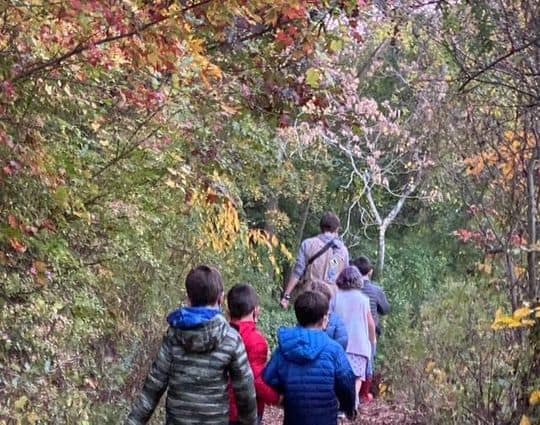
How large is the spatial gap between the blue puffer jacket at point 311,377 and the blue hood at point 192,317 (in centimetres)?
73

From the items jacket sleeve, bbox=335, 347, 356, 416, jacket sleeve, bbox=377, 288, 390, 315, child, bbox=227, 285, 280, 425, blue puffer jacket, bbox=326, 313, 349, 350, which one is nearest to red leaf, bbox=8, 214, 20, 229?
child, bbox=227, 285, 280, 425

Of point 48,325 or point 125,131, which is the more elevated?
point 125,131

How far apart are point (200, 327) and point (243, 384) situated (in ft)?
1.32

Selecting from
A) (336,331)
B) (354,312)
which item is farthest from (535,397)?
(354,312)

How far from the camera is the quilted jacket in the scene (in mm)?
4512

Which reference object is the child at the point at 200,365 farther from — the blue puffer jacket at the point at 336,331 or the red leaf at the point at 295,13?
the blue puffer jacket at the point at 336,331

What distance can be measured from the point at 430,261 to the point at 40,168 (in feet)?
52.0

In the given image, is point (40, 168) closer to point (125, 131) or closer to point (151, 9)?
point (151, 9)

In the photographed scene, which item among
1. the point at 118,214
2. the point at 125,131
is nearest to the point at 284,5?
the point at 125,131

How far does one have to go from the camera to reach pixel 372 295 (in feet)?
35.1

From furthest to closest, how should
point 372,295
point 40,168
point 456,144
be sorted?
point 372,295, point 456,144, point 40,168

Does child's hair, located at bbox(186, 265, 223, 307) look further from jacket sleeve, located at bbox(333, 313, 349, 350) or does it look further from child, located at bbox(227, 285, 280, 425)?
jacket sleeve, located at bbox(333, 313, 349, 350)

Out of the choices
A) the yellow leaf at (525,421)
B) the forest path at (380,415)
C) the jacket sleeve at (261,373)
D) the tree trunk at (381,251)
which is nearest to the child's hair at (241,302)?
the jacket sleeve at (261,373)

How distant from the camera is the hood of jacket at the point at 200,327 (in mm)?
4492
